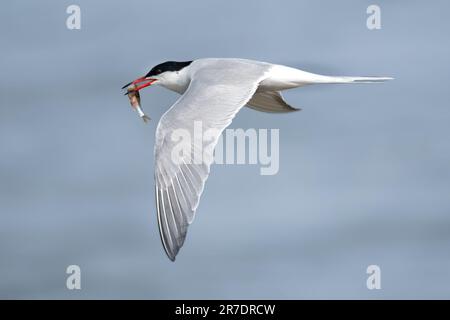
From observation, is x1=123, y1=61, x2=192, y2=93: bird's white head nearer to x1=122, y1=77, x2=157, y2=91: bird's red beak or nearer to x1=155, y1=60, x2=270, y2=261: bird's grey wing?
x1=122, y1=77, x2=157, y2=91: bird's red beak

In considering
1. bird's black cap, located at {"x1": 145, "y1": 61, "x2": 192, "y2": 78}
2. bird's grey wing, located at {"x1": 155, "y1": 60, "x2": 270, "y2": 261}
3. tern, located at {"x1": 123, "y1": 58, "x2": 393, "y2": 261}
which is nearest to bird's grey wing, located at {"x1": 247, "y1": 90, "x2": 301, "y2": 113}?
tern, located at {"x1": 123, "y1": 58, "x2": 393, "y2": 261}

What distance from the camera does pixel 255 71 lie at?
44.9ft

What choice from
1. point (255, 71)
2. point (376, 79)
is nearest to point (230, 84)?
point (255, 71)

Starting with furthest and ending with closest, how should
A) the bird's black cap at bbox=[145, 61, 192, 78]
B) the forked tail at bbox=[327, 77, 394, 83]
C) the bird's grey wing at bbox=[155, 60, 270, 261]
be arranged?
1. the bird's black cap at bbox=[145, 61, 192, 78]
2. the forked tail at bbox=[327, 77, 394, 83]
3. the bird's grey wing at bbox=[155, 60, 270, 261]

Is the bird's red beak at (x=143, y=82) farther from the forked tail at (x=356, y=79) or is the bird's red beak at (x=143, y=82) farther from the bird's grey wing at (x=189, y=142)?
the forked tail at (x=356, y=79)

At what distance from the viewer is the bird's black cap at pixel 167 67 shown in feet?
48.0

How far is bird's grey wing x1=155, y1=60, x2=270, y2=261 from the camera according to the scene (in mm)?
12086

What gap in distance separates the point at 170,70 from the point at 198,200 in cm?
295

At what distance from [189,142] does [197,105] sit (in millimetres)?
605

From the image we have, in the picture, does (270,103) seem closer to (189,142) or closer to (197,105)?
(197,105)

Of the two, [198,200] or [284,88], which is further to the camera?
[284,88]

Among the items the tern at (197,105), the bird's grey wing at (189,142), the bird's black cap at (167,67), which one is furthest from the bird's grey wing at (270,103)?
the bird's black cap at (167,67)

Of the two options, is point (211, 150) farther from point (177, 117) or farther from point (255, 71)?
point (255, 71)

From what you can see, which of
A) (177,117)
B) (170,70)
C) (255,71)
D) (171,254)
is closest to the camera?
(171,254)
